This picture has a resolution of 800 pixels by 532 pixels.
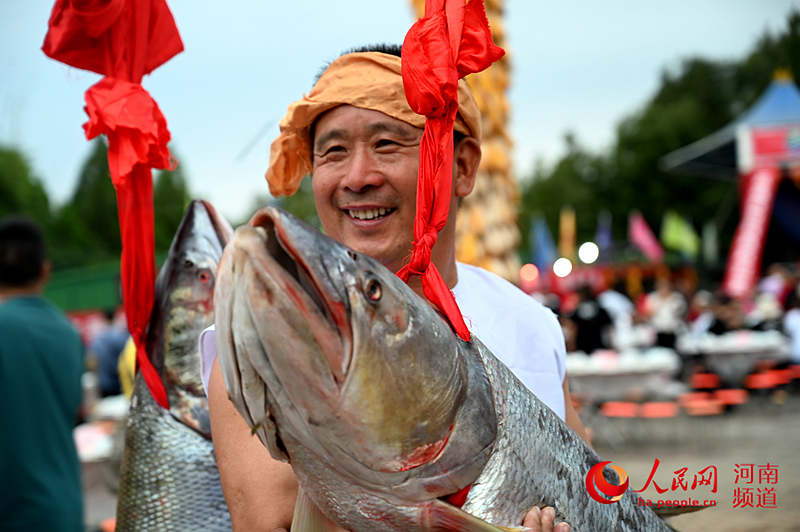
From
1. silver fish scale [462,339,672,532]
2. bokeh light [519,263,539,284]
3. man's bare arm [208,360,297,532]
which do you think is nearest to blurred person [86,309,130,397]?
man's bare arm [208,360,297,532]

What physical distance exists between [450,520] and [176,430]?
3.78 ft

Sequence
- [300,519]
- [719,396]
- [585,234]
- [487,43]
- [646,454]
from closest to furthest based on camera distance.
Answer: [300,519], [487,43], [646,454], [719,396], [585,234]

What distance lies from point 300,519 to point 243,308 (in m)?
0.54

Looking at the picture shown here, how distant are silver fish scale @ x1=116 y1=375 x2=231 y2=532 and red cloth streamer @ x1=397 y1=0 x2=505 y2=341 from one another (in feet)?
3.17

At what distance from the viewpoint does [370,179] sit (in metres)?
1.91

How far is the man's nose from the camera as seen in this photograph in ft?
6.27

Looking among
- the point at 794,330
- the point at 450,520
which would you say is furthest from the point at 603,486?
the point at 794,330

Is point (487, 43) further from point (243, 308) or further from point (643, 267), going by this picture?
point (643, 267)

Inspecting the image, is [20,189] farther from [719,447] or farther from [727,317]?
[719,447]

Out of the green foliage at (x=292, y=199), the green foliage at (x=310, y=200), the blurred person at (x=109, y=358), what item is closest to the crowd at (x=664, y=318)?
the blurred person at (x=109, y=358)

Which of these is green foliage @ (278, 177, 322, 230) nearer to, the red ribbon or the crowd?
the red ribbon

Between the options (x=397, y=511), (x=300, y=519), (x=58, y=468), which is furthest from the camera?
(x=58, y=468)

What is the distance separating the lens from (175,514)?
2.16 meters

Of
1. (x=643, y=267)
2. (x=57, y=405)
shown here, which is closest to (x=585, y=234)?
(x=643, y=267)
